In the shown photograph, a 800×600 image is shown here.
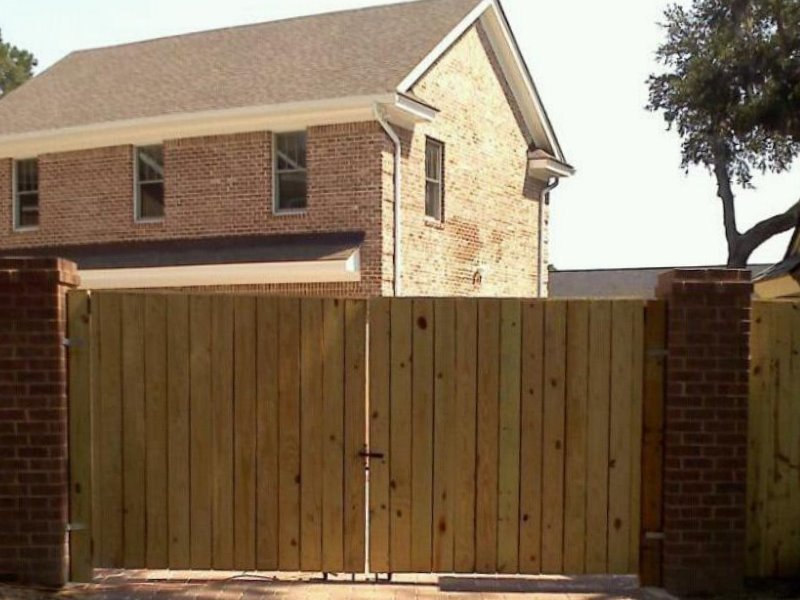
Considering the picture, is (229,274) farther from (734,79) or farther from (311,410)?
(734,79)

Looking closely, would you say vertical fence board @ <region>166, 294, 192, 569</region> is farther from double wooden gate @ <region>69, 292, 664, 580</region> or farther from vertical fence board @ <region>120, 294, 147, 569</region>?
vertical fence board @ <region>120, 294, 147, 569</region>

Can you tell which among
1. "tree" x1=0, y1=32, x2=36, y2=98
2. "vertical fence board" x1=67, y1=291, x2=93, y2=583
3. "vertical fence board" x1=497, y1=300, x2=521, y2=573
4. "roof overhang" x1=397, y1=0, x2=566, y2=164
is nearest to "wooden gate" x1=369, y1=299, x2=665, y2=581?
"vertical fence board" x1=497, y1=300, x2=521, y2=573

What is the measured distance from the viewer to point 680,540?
4840mm

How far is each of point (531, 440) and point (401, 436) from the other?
2.73ft

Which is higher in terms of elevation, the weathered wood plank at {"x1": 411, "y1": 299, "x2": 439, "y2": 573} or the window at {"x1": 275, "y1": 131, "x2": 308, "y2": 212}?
the window at {"x1": 275, "y1": 131, "x2": 308, "y2": 212}

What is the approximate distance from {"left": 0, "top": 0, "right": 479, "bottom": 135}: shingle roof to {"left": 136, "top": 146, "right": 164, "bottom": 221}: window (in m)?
0.82

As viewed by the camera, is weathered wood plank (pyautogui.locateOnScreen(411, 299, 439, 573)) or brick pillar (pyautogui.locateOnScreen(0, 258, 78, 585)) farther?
weathered wood plank (pyautogui.locateOnScreen(411, 299, 439, 573))

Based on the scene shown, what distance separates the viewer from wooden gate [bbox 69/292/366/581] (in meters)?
4.95

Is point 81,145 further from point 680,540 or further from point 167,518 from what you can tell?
point 680,540

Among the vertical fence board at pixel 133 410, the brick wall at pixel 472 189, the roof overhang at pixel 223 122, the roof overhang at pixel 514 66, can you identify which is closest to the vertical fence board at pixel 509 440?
the vertical fence board at pixel 133 410

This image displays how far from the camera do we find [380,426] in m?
4.93

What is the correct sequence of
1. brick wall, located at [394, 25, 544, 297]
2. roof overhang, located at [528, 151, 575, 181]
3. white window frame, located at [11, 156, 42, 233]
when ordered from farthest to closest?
roof overhang, located at [528, 151, 575, 181]
white window frame, located at [11, 156, 42, 233]
brick wall, located at [394, 25, 544, 297]

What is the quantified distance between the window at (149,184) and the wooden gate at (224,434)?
36.9 ft

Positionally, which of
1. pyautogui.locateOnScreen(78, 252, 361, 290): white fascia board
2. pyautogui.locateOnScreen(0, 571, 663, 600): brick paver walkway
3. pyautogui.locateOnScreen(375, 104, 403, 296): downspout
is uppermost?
pyautogui.locateOnScreen(375, 104, 403, 296): downspout
